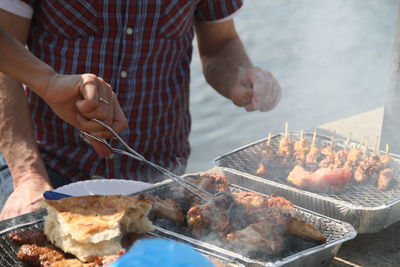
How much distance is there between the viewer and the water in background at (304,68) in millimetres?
6391

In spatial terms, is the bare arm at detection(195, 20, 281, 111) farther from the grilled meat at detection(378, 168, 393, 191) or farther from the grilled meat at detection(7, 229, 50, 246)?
the grilled meat at detection(7, 229, 50, 246)

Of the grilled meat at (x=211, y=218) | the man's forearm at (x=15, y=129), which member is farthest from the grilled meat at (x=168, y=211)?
the man's forearm at (x=15, y=129)

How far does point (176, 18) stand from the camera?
321 centimetres

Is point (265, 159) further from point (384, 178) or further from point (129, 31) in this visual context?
point (129, 31)

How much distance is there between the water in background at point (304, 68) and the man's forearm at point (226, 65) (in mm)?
960

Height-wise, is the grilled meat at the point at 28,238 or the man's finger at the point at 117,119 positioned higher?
the man's finger at the point at 117,119

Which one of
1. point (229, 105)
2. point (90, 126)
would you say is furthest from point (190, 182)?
point (229, 105)

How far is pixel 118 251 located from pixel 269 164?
129 centimetres

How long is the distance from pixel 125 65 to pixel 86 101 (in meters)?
1.01

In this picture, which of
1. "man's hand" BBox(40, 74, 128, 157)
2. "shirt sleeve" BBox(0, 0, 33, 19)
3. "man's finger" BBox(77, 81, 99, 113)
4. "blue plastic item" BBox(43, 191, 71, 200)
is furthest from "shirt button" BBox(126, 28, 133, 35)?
"blue plastic item" BBox(43, 191, 71, 200)

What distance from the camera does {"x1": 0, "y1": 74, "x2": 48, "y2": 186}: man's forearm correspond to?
289cm

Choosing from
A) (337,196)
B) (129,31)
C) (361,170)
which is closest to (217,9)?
(129,31)

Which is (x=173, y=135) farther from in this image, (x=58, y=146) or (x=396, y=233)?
(x=396, y=233)

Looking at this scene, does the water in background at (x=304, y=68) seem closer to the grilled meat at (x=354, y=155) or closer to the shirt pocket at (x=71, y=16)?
the grilled meat at (x=354, y=155)
